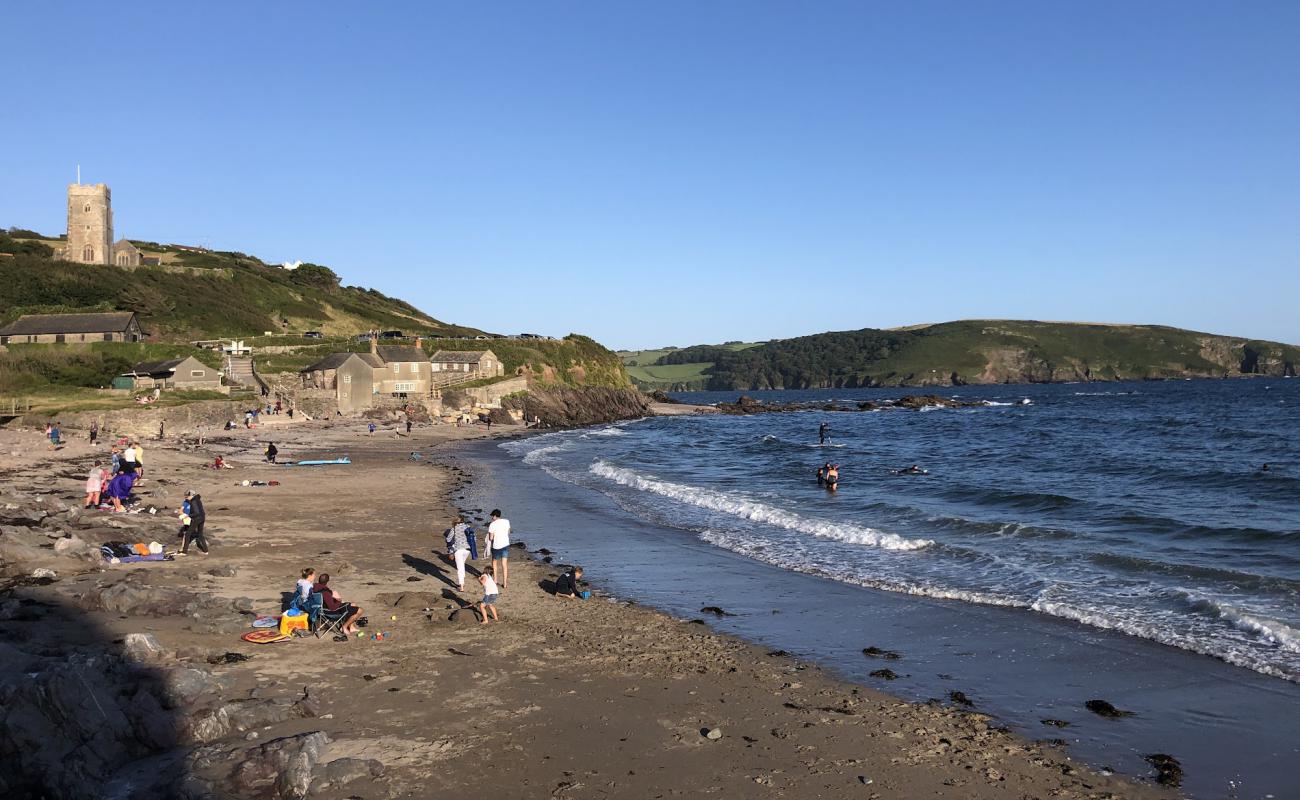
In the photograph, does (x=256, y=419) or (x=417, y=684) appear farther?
(x=256, y=419)

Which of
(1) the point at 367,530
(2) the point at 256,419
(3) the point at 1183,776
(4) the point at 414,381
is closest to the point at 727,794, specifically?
(3) the point at 1183,776

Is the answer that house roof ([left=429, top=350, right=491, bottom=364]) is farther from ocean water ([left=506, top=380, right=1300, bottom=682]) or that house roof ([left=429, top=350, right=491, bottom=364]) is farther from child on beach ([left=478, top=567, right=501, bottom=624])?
child on beach ([left=478, top=567, right=501, bottom=624])

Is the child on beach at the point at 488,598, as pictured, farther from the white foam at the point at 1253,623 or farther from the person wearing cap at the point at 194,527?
the white foam at the point at 1253,623

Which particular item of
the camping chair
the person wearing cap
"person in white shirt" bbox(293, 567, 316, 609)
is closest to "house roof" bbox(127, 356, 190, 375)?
the person wearing cap

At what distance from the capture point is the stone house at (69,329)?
6531 centimetres

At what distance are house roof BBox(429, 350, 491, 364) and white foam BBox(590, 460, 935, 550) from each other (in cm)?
4900

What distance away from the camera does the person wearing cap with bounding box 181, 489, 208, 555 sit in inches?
705

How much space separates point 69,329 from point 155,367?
14626 millimetres

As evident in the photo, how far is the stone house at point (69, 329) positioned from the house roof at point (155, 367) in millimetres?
10197

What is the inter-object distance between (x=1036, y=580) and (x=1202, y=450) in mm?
35779

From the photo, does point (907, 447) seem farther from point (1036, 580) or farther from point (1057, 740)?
point (1057, 740)

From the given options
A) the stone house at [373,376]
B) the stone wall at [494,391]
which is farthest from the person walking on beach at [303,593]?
the stone wall at [494,391]

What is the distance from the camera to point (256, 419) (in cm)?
5684

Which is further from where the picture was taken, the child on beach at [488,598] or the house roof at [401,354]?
the house roof at [401,354]
